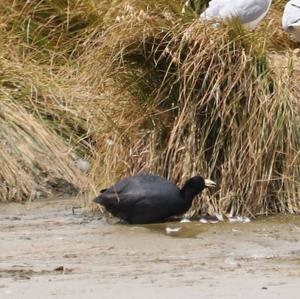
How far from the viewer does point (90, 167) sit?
29.3ft

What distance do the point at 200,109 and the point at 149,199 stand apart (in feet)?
2.81

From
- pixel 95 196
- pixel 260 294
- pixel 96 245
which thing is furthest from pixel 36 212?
pixel 260 294

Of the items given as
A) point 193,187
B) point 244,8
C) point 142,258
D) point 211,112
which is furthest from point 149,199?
point 244,8

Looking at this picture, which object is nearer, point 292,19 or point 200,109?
point 200,109

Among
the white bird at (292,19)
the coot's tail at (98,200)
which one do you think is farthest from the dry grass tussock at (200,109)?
the white bird at (292,19)

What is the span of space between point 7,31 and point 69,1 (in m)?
0.79

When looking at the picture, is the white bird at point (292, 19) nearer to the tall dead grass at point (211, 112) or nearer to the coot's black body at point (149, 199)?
the tall dead grass at point (211, 112)

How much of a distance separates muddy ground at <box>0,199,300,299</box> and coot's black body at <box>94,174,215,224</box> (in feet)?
0.28

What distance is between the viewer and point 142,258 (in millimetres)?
6477

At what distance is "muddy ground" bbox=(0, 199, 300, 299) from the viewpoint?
5535mm

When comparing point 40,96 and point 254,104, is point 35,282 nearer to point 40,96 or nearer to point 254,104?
point 254,104

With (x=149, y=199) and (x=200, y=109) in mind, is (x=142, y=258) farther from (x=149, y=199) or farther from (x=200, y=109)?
(x=200, y=109)

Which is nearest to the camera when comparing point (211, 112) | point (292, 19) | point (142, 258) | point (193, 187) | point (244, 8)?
point (142, 258)

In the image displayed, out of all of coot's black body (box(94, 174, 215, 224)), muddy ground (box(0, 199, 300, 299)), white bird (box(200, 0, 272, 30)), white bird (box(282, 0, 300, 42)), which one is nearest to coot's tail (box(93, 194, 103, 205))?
coot's black body (box(94, 174, 215, 224))
